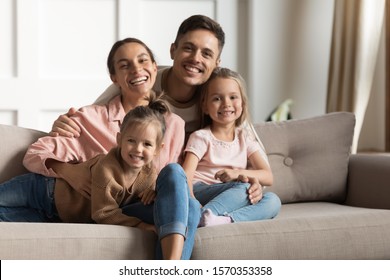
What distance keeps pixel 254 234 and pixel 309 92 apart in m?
2.55

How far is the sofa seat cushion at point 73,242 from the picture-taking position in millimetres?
1883

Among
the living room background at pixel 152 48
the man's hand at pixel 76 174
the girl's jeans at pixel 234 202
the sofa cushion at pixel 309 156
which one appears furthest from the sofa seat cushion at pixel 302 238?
the living room background at pixel 152 48

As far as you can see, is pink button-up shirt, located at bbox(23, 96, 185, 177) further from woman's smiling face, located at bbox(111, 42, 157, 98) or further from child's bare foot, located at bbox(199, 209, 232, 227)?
child's bare foot, located at bbox(199, 209, 232, 227)

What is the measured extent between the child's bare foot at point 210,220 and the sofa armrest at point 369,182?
77 centimetres

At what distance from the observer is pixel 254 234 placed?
81.6 inches

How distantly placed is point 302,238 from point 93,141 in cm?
76

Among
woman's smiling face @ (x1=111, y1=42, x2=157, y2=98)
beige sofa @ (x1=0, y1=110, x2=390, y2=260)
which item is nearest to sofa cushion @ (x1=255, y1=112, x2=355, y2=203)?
beige sofa @ (x1=0, y1=110, x2=390, y2=260)

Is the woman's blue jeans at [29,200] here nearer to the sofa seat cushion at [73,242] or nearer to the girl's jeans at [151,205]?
the girl's jeans at [151,205]

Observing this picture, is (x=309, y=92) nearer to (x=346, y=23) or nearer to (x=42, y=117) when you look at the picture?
(x=346, y=23)

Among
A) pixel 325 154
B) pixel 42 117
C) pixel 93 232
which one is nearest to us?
pixel 93 232

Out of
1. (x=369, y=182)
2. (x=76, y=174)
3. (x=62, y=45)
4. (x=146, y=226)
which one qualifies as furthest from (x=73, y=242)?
(x=62, y=45)

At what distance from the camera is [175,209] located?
1.96 m

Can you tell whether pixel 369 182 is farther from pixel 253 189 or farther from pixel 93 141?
pixel 93 141

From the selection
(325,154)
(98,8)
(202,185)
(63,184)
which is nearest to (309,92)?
(98,8)
